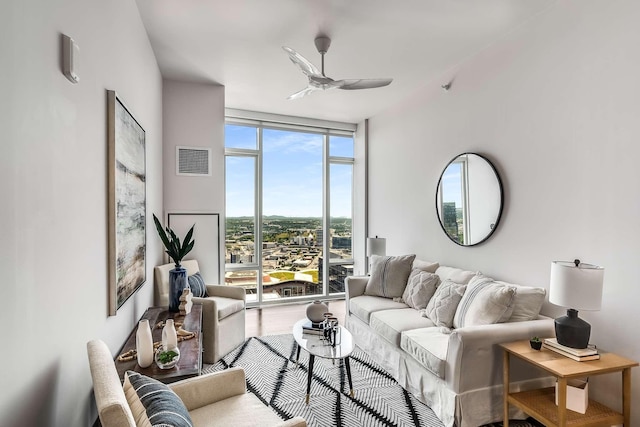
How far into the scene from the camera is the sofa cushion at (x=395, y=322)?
2.83 m

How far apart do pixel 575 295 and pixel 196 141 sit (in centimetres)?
397

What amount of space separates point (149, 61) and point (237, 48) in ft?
2.66

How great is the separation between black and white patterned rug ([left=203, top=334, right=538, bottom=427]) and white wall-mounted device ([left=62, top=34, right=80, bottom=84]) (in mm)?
2342

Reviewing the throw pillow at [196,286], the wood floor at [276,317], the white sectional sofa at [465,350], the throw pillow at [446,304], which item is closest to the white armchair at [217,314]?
the throw pillow at [196,286]

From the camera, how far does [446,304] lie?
2811 mm

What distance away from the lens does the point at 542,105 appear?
2609 millimetres

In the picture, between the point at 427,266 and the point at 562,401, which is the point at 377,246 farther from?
the point at 562,401

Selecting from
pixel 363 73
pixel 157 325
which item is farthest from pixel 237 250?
pixel 363 73

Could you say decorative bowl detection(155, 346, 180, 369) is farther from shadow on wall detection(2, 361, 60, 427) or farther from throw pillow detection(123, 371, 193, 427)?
shadow on wall detection(2, 361, 60, 427)

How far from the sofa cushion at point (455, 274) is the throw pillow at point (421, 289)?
0.10 m

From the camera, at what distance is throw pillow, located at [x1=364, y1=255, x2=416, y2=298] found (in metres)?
3.67

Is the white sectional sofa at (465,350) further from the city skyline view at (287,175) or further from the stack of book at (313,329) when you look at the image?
the city skyline view at (287,175)

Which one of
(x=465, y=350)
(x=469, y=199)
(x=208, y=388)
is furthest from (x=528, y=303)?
(x=208, y=388)

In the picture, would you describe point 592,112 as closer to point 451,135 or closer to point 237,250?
point 451,135
